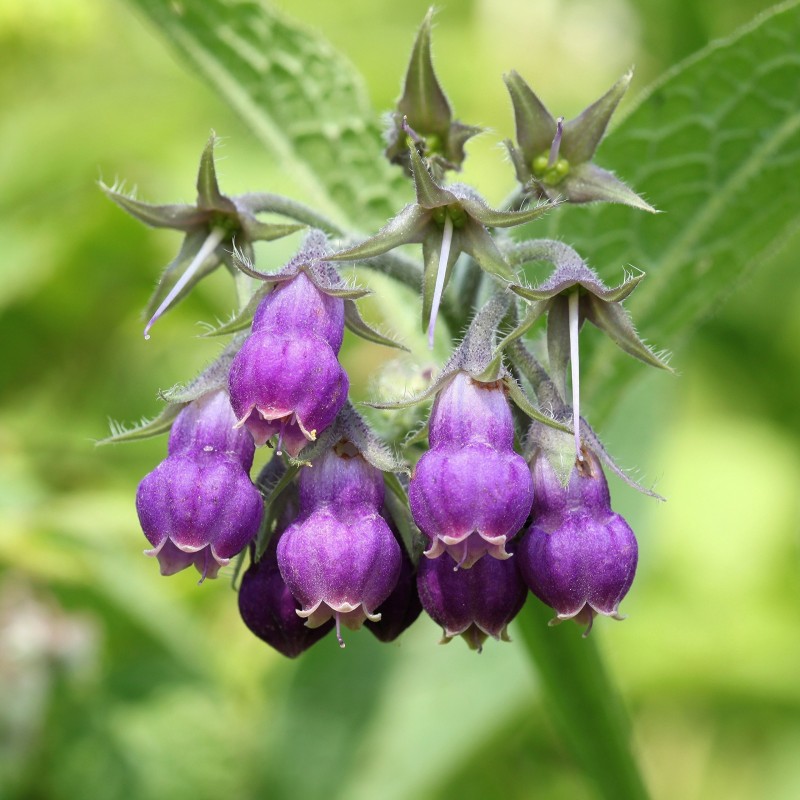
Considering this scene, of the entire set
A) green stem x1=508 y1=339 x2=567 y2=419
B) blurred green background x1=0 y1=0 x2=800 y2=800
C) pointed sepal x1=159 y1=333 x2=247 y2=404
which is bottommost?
blurred green background x1=0 y1=0 x2=800 y2=800

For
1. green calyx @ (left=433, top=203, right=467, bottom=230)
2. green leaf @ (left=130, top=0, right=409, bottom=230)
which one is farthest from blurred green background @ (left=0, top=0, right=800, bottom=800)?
green calyx @ (left=433, top=203, right=467, bottom=230)

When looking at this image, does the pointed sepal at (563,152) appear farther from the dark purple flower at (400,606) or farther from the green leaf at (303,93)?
the green leaf at (303,93)

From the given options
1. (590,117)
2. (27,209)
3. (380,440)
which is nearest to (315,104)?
(590,117)

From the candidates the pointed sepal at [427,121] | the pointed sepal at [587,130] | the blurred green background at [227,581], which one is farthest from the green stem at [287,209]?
the blurred green background at [227,581]

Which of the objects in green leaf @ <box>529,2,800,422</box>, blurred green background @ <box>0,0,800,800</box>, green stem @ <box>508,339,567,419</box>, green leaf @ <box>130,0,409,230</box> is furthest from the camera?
blurred green background @ <box>0,0,800,800</box>

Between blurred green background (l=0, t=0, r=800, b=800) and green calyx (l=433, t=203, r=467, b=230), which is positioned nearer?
green calyx (l=433, t=203, r=467, b=230)

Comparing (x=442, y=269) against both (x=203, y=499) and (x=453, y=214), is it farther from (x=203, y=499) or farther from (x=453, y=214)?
(x=203, y=499)

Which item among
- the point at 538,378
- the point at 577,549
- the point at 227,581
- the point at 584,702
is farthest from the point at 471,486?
the point at 227,581

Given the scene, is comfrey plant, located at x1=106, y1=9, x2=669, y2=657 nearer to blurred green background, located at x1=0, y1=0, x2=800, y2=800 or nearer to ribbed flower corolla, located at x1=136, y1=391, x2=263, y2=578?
ribbed flower corolla, located at x1=136, y1=391, x2=263, y2=578
